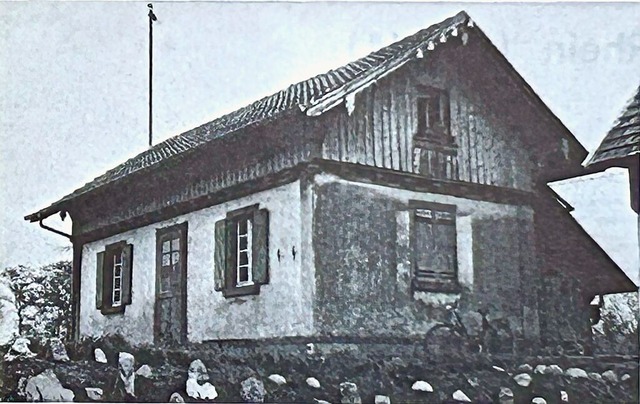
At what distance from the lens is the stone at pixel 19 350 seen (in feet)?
13.6

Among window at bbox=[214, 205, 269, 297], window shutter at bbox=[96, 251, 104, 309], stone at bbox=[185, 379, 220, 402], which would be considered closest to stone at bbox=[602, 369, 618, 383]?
window at bbox=[214, 205, 269, 297]

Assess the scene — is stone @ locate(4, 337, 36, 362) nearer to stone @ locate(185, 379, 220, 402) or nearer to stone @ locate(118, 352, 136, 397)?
stone @ locate(118, 352, 136, 397)

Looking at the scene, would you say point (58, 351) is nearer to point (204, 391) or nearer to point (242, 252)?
point (204, 391)

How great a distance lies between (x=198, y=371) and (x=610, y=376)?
1607mm

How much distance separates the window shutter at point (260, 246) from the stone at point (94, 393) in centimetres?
79

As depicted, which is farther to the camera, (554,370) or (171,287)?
(171,287)

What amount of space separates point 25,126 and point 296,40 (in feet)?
3.90

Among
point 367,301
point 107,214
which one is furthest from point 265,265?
point 107,214

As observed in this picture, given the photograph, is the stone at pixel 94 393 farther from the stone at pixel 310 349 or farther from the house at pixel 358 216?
the stone at pixel 310 349


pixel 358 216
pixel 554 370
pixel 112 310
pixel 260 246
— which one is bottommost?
pixel 554 370

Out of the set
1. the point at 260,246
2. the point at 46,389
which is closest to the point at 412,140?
the point at 260,246

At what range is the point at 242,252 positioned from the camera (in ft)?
13.2

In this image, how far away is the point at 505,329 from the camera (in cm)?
399

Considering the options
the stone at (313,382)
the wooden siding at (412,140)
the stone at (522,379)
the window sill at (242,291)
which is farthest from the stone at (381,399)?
the wooden siding at (412,140)
